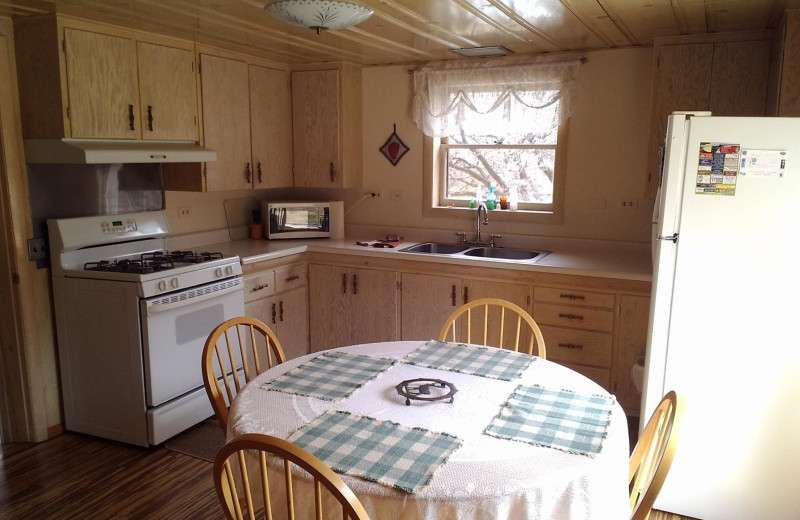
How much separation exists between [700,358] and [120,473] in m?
2.67

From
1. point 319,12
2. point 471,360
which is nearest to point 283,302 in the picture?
point 471,360

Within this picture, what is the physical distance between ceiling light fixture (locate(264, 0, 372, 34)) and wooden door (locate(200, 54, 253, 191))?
1.70 m

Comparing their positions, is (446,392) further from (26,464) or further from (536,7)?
(26,464)

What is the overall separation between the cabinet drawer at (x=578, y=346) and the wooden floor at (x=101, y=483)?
1.00 metres

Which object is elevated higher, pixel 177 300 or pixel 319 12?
pixel 319 12

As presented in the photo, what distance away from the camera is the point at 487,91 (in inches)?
160

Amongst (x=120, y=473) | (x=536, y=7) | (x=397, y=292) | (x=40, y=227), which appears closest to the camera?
(x=536, y=7)

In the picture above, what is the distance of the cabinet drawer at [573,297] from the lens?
10.9 feet

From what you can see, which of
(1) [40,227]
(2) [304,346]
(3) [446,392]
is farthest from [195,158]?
(3) [446,392]

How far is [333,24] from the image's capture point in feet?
7.49

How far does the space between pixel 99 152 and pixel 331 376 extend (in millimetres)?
1802

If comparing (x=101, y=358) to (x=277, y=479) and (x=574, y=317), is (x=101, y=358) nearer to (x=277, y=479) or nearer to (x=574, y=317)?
(x=277, y=479)

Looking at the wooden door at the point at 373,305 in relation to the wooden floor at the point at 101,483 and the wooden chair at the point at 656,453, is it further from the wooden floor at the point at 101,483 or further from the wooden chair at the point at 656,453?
the wooden chair at the point at 656,453

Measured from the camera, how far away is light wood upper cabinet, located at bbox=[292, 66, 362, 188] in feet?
14.3
